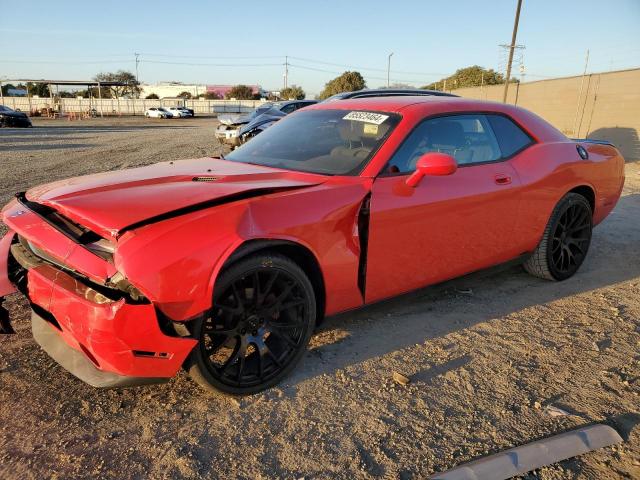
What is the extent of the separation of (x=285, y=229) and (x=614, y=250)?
437cm

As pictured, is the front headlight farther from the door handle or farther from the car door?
the door handle

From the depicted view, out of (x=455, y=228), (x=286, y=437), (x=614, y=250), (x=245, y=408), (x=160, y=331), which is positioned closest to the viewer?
(x=160, y=331)

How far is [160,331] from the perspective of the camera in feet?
6.75

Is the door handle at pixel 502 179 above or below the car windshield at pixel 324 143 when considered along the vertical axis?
below

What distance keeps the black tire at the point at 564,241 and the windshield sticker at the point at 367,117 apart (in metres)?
1.81

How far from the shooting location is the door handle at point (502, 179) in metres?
3.43

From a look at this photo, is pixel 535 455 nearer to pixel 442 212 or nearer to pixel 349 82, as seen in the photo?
pixel 442 212

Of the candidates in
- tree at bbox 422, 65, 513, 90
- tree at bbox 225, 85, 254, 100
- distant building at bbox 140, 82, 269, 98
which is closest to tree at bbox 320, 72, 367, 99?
tree at bbox 422, 65, 513, 90

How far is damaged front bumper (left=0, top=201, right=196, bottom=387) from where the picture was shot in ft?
6.58

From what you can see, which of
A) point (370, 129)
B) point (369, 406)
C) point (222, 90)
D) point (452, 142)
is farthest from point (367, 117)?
point (222, 90)

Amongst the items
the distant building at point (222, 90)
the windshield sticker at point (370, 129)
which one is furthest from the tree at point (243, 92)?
the windshield sticker at point (370, 129)

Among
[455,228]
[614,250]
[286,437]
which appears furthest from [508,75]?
[286,437]

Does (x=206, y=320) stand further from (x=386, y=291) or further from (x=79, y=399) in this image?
(x=386, y=291)

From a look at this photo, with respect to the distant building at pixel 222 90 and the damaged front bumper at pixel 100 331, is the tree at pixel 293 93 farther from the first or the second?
the damaged front bumper at pixel 100 331
